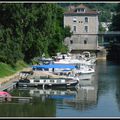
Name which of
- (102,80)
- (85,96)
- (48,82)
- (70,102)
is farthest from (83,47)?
(70,102)

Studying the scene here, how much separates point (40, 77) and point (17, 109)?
35.3ft

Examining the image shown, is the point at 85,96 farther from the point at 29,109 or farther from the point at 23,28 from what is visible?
the point at 23,28

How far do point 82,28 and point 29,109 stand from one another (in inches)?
2083

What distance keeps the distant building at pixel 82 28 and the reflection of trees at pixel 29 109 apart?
162 feet

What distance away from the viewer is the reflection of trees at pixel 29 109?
30172 mm

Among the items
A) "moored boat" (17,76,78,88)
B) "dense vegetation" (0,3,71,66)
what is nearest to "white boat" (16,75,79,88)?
"moored boat" (17,76,78,88)

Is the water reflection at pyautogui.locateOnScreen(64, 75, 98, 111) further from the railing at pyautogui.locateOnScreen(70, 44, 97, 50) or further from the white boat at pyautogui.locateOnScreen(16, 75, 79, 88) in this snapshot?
the railing at pyautogui.locateOnScreen(70, 44, 97, 50)

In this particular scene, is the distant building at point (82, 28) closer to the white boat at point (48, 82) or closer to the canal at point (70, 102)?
the canal at point (70, 102)

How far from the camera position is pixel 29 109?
1248 inches

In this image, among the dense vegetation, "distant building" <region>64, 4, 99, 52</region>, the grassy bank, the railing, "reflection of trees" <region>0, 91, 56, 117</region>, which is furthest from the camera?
the railing

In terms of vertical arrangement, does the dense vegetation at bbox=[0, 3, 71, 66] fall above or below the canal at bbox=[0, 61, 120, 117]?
above

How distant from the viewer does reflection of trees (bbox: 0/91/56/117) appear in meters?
30.2

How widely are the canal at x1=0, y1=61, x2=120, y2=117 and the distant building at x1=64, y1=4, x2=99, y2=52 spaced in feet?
121

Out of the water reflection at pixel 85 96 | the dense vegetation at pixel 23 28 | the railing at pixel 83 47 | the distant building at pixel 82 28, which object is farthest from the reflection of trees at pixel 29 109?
the distant building at pixel 82 28
